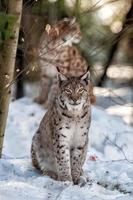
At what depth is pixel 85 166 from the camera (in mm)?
7309

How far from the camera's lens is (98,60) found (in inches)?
582

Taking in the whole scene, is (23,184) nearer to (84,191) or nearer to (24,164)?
(84,191)

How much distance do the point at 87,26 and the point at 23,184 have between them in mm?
7821

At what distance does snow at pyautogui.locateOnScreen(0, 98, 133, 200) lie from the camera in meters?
5.74

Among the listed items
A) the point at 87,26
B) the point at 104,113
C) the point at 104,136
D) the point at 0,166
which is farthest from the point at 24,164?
the point at 87,26

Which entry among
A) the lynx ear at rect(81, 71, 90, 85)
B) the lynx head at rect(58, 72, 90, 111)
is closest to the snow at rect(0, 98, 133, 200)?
the lynx head at rect(58, 72, 90, 111)

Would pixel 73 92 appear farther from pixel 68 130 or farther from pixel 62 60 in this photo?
pixel 62 60

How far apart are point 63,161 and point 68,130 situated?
0.30 metres

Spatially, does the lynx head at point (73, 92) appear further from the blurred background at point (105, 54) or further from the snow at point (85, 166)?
the blurred background at point (105, 54)

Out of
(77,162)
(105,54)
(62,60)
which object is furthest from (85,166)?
(105,54)

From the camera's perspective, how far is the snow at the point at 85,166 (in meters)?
5.74

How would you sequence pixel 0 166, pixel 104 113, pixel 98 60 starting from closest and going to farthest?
1. pixel 0 166
2. pixel 104 113
3. pixel 98 60

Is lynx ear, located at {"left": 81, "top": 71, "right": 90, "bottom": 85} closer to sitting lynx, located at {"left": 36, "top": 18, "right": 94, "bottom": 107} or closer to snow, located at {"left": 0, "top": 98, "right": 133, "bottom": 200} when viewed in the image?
snow, located at {"left": 0, "top": 98, "right": 133, "bottom": 200}

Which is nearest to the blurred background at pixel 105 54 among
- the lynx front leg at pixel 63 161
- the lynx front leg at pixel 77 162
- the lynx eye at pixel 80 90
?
the lynx front leg at pixel 77 162
